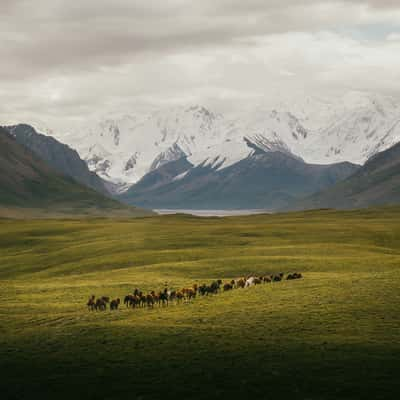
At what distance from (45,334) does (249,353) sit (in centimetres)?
1477

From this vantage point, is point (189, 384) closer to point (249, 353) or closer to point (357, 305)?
point (249, 353)

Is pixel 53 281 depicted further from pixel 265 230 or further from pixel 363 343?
pixel 265 230

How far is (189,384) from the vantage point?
35.8 metres

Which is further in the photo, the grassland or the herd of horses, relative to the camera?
the herd of horses

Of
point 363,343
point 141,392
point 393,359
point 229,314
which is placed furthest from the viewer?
point 229,314

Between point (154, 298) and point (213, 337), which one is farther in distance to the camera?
point (154, 298)

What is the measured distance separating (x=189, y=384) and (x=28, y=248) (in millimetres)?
99299

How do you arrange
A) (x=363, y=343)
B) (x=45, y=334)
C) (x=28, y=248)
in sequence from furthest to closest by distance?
(x=28, y=248) < (x=45, y=334) < (x=363, y=343)

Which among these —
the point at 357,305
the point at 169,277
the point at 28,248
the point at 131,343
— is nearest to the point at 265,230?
the point at 28,248

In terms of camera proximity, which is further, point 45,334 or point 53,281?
point 53,281

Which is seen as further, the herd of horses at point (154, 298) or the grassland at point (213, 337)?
the herd of horses at point (154, 298)

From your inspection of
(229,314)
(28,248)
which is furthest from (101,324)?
(28,248)

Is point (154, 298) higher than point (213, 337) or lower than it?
higher

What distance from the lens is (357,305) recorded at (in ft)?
170
